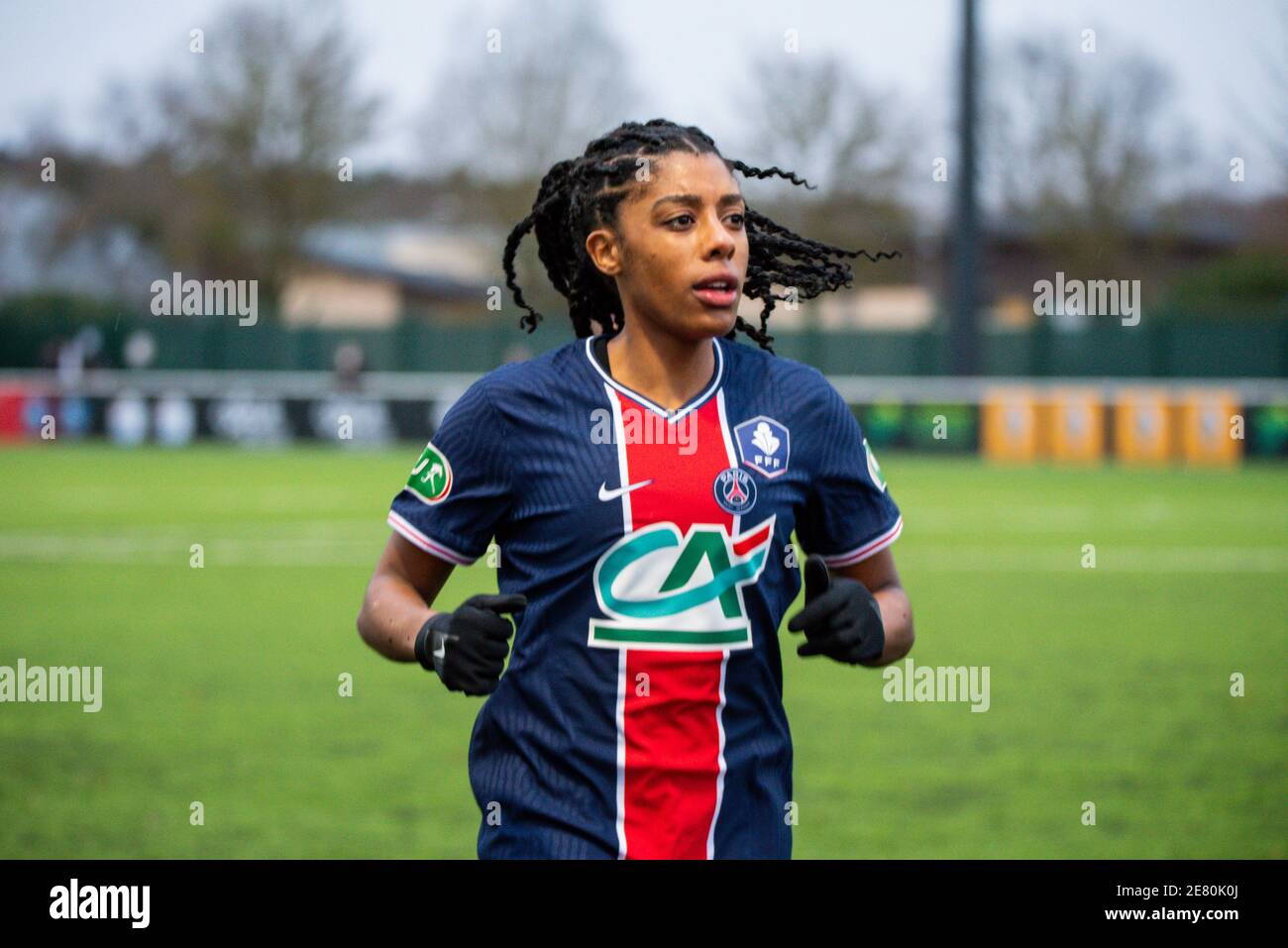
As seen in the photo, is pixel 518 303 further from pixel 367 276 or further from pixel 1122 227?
pixel 367 276

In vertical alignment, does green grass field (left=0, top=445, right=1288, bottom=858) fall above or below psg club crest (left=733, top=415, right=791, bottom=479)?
below

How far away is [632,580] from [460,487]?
17.5 inches

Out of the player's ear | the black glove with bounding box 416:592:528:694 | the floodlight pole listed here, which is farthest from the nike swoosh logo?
the floodlight pole

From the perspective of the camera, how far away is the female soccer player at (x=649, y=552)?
3.62 m

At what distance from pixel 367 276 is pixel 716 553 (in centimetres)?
6474

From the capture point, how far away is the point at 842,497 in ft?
12.9

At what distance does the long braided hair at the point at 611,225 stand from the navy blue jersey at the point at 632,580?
39cm

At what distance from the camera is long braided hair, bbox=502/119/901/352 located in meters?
3.99

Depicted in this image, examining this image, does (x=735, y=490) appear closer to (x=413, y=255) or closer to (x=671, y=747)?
(x=671, y=747)

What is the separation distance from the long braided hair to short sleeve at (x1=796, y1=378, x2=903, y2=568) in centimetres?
48

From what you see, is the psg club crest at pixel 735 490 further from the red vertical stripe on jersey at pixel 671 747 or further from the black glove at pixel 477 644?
the black glove at pixel 477 644

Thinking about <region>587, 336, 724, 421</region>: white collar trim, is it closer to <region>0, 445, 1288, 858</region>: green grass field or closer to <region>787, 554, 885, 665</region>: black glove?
<region>787, 554, 885, 665</region>: black glove

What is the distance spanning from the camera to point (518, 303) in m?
4.56

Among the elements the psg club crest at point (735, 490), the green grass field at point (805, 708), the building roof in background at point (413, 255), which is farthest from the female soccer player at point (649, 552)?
the building roof in background at point (413, 255)
